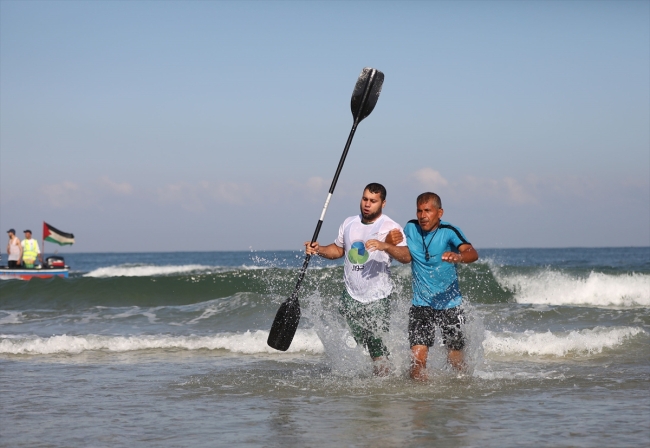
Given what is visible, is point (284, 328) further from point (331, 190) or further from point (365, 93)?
point (365, 93)

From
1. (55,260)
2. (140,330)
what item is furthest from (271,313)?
(55,260)

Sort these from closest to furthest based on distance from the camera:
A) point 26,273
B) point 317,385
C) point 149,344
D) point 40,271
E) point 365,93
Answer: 1. point 317,385
2. point 365,93
3. point 149,344
4. point 26,273
5. point 40,271

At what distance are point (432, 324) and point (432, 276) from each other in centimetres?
43

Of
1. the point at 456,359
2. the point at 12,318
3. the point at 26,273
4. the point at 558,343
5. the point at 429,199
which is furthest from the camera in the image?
the point at 26,273

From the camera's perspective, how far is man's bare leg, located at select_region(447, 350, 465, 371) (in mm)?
6758

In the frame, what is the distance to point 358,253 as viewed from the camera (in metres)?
6.62

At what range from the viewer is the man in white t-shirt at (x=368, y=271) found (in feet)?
21.7

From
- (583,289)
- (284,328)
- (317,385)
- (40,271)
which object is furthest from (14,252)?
(317,385)

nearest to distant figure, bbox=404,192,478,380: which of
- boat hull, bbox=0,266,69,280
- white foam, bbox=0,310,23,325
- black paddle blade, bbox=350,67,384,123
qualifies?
black paddle blade, bbox=350,67,384,123

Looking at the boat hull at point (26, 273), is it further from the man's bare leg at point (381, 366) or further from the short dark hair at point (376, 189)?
the short dark hair at point (376, 189)

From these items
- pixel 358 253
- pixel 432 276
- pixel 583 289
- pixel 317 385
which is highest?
pixel 358 253

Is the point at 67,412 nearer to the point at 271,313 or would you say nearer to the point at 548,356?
the point at 548,356

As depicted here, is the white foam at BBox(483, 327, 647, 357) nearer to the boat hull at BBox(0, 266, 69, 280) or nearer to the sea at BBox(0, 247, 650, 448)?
the sea at BBox(0, 247, 650, 448)

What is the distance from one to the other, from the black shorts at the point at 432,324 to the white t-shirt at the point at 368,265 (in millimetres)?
358
